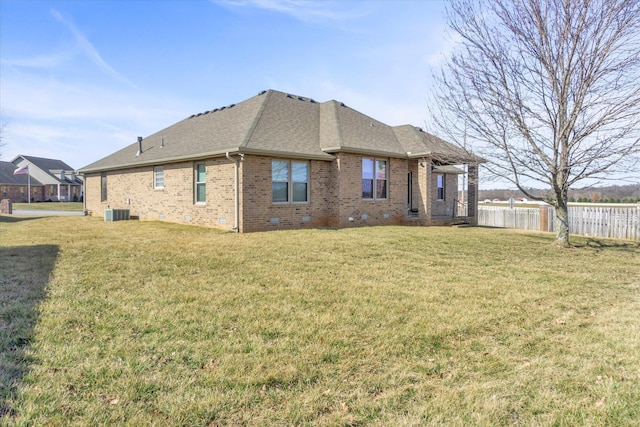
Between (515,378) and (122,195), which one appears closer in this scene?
(515,378)

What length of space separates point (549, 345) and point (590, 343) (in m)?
0.56

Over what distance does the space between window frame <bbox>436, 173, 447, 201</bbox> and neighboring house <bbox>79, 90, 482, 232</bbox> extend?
4.6 inches

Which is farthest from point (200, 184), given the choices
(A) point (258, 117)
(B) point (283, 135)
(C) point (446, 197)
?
(C) point (446, 197)

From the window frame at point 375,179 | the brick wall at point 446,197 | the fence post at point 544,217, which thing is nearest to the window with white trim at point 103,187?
the window frame at point 375,179

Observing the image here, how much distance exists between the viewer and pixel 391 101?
16578mm

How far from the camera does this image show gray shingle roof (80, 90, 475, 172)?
14492mm

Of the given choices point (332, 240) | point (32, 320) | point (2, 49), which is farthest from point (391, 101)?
point (2, 49)

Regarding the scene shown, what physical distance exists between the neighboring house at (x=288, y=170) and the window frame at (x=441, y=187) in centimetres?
12

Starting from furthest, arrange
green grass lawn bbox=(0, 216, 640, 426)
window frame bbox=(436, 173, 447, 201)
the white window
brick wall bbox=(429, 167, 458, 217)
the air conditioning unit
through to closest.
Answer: window frame bbox=(436, 173, 447, 201) → brick wall bbox=(429, 167, 458, 217) → the air conditioning unit → the white window → green grass lawn bbox=(0, 216, 640, 426)

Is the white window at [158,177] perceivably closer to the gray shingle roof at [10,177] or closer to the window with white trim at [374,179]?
the window with white trim at [374,179]

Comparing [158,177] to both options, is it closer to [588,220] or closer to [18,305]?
[18,305]

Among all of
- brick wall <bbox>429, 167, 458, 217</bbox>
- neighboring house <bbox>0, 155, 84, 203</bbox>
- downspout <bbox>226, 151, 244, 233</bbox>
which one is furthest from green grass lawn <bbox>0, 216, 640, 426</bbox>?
neighboring house <bbox>0, 155, 84, 203</bbox>

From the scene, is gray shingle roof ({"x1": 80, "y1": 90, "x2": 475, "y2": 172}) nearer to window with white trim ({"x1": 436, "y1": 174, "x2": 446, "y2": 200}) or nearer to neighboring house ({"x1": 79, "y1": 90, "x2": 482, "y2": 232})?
neighboring house ({"x1": 79, "y1": 90, "x2": 482, "y2": 232})

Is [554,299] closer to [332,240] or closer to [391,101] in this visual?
[332,240]
